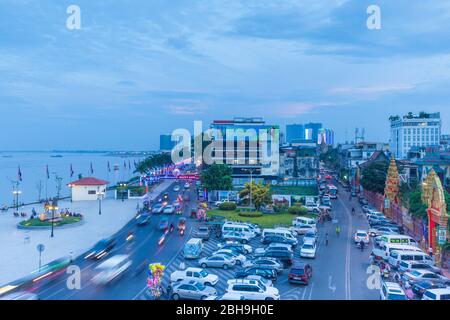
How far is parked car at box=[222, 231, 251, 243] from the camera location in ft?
64.4

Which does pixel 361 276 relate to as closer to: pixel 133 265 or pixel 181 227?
pixel 133 265

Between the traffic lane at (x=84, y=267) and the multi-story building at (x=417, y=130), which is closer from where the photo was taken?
the traffic lane at (x=84, y=267)

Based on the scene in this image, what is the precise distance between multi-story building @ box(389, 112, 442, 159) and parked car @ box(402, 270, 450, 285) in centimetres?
6073

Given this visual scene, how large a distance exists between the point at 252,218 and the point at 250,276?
13064 mm

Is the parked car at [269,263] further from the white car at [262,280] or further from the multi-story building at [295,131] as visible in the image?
the multi-story building at [295,131]

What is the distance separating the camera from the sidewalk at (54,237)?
14.9 meters

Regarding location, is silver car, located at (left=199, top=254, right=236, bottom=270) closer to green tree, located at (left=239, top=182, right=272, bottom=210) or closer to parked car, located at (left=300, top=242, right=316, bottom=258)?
parked car, located at (left=300, top=242, right=316, bottom=258)

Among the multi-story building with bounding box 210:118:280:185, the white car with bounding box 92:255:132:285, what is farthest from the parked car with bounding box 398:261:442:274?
the multi-story building with bounding box 210:118:280:185

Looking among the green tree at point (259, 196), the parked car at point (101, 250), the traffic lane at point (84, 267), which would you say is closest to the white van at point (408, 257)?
the traffic lane at point (84, 267)

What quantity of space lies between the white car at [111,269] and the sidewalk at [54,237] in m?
1.97

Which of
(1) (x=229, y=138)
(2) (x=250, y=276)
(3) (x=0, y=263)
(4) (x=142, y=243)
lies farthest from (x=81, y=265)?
(1) (x=229, y=138)

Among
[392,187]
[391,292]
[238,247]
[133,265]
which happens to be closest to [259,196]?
[392,187]
